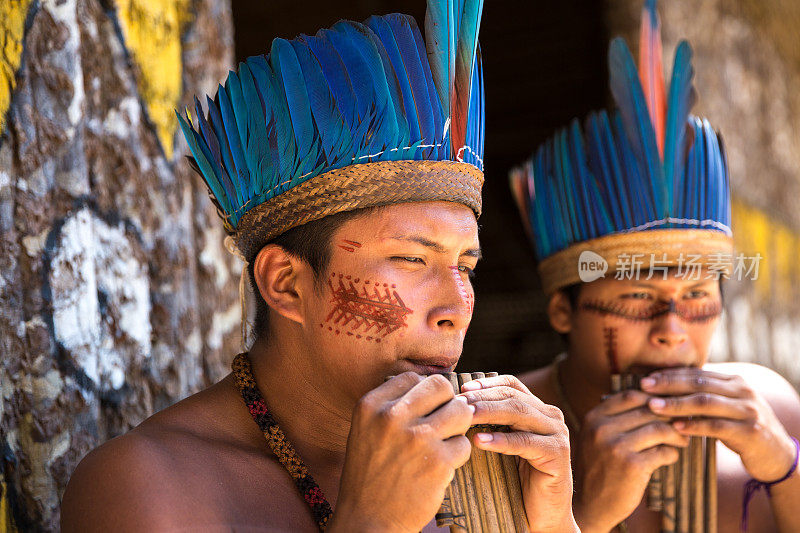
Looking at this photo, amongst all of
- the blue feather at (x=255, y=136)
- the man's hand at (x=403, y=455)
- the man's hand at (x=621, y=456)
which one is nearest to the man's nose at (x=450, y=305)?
the man's hand at (x=403, y=455)

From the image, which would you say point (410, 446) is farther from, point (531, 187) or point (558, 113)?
point (558, 113)

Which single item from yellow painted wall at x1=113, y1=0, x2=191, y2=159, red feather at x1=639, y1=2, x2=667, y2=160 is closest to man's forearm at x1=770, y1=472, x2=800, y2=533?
red feather at x1=639, y1=2, x2=667, y2=160

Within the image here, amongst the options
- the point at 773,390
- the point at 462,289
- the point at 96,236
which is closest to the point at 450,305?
the point at 462,289

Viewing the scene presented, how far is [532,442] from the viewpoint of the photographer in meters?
1.67

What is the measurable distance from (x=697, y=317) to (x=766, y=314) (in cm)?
382

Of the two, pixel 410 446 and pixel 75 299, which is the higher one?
pixel 75 299

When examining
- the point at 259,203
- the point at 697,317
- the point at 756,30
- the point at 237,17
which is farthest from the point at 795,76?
the point at 259,203

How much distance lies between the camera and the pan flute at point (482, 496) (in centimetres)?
167

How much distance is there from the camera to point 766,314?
6117 mm

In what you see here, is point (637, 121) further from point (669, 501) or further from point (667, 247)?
point (669, 501)

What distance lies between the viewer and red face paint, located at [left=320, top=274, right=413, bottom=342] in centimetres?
181

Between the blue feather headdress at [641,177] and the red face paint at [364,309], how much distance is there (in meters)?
1.25

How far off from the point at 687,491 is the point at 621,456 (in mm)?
294

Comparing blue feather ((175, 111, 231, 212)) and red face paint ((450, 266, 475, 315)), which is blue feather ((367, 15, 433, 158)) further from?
blue feather ((175, 111, 231, 212))
